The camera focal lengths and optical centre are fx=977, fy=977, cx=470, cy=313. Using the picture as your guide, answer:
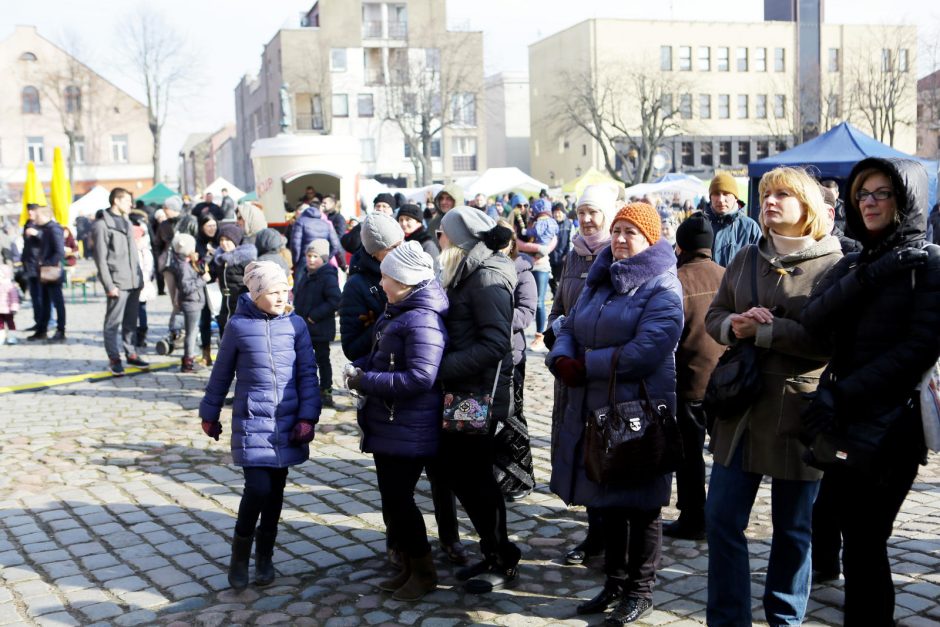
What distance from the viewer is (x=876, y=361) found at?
3.36 meters

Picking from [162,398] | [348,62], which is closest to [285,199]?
[162,398]

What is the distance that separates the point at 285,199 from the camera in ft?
66.3

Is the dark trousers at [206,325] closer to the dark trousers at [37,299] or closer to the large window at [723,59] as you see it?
the dark trousers at [37,299]

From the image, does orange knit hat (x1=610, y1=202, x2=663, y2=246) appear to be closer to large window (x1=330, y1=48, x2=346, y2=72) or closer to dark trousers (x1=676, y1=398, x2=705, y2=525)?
dark trousers (x1=676, y1=398, x2=705, y2=525)

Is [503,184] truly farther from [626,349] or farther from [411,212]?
[626,349]

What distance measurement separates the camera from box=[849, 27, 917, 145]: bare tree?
60991mm

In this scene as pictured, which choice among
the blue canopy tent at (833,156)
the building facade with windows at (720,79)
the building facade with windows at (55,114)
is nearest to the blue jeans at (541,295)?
the blue canopy tent at (833,156)

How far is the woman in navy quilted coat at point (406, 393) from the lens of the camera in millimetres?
4484

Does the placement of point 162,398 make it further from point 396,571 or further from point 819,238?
point 819,238

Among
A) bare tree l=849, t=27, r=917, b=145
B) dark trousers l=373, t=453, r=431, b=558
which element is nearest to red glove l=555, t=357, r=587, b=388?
dark trousers l=373, t=453, r=431, b=558

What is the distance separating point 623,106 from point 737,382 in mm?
64658

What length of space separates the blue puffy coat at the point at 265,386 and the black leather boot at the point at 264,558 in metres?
0.40

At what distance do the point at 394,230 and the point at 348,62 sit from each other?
6254 cm

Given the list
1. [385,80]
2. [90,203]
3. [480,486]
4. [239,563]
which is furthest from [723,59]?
[239,563]
